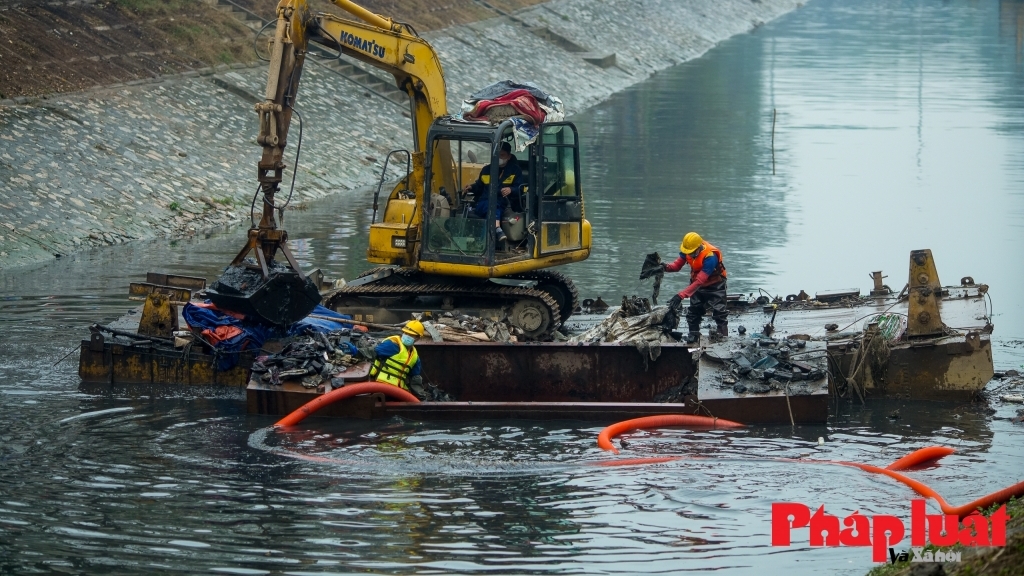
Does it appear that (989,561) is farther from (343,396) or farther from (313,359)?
(313,359)

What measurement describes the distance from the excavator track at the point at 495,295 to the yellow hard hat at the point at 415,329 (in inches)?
58.9

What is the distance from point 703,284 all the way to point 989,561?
8.81 meters

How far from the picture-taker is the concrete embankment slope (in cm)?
2522

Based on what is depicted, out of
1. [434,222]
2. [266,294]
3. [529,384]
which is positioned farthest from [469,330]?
[266,294]

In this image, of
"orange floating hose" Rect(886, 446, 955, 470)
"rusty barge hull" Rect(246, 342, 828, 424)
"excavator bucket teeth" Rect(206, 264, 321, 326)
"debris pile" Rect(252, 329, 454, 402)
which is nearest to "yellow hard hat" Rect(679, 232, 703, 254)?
"rusty barge hull" Rect(246, 342, 828, 424)

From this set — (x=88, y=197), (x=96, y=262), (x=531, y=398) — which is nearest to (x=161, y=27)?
(x=88, y=197)

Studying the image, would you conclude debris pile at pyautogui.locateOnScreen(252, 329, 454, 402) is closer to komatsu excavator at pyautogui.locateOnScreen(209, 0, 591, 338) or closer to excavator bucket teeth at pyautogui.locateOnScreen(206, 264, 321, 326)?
excavator bucket teeth at pyautogui.locateOnScreen(206, 264, 321, 326)

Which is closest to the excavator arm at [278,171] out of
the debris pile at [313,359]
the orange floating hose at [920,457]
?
the debris pile at [313,359]

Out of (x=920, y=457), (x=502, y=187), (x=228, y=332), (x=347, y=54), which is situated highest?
(x=347, y=54)

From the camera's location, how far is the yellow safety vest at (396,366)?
15875mm

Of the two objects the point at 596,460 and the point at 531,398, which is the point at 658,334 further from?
the point at 596,460

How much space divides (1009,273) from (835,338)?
31.3ft

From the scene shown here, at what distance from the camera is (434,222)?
17812 mm

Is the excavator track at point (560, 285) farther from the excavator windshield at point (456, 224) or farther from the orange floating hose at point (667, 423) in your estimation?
the orange floating hose at point (667, 423)
